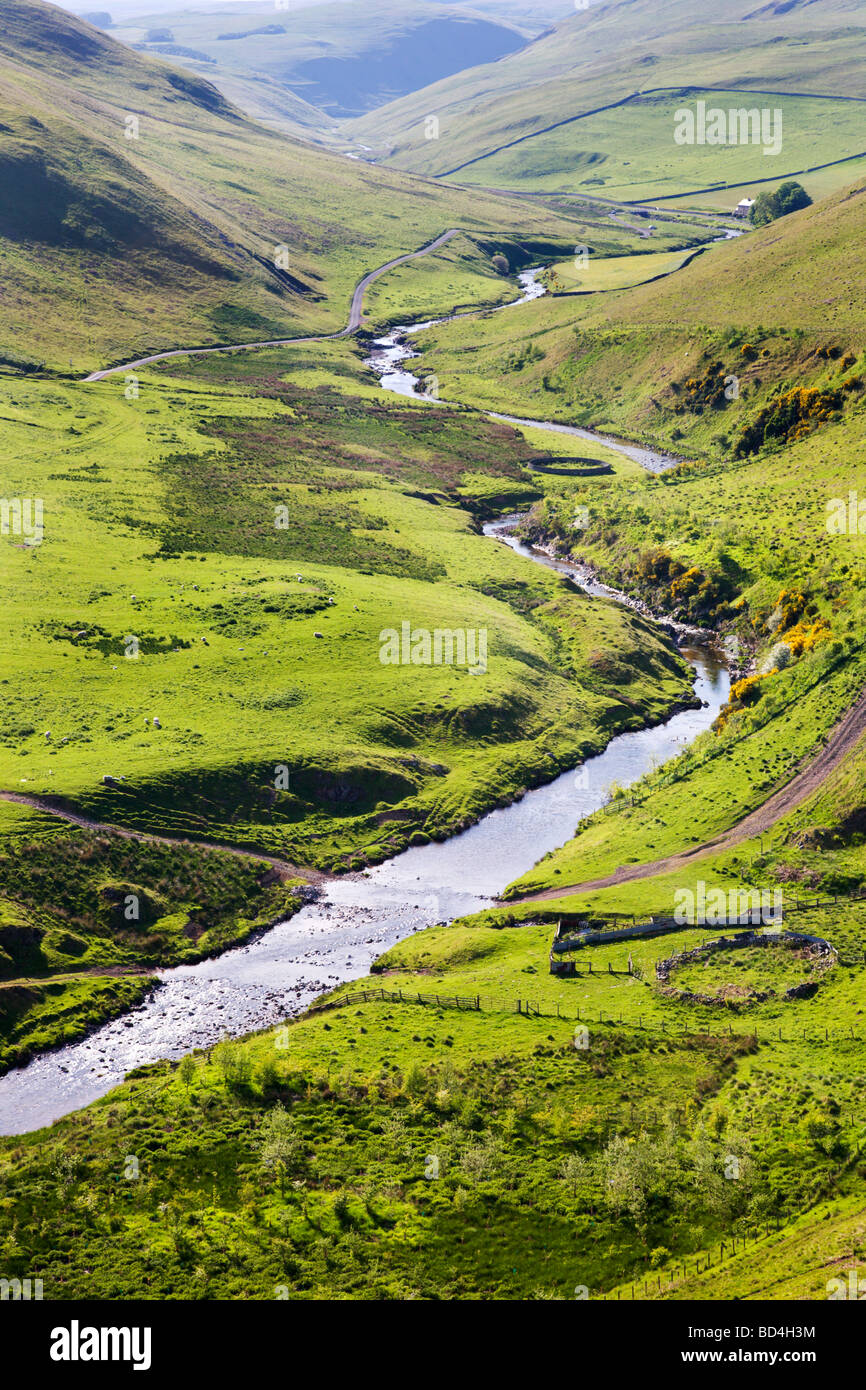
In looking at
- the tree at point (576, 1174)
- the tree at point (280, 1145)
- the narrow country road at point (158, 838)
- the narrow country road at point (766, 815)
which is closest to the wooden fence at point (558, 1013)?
the tree at point (576, 1174)

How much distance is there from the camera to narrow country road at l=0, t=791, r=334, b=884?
77.4 m

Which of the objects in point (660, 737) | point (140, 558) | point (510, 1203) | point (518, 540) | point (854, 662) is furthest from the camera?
point (518, 540)

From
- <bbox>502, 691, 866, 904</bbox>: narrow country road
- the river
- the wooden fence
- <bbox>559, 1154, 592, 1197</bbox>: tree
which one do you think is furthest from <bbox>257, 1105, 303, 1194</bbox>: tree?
<bbox>502, 691, 866, 904</bbox>: narrow country road

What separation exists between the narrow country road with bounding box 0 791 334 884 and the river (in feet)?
7.94

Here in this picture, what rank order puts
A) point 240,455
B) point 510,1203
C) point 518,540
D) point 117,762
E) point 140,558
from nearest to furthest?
point 510,1203
point 117,762
point 140,558
point 518,540
point 240,455

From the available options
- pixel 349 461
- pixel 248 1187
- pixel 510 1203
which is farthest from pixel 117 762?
pixel 349 461

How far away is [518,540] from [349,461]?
1361 inches

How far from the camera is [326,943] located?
73.4 meters

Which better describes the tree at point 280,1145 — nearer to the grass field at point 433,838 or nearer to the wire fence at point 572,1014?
the grass field at point 433,838

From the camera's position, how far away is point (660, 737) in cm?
10375

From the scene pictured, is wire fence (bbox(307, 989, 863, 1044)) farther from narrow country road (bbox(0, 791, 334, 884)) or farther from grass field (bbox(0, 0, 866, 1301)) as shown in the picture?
narrow country road (bbox(0, 791, 334, 884))

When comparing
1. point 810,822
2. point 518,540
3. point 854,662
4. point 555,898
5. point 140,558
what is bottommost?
point 555,898

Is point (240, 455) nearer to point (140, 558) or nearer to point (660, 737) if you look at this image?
point (140, 558)

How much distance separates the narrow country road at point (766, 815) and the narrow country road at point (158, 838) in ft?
48.7
